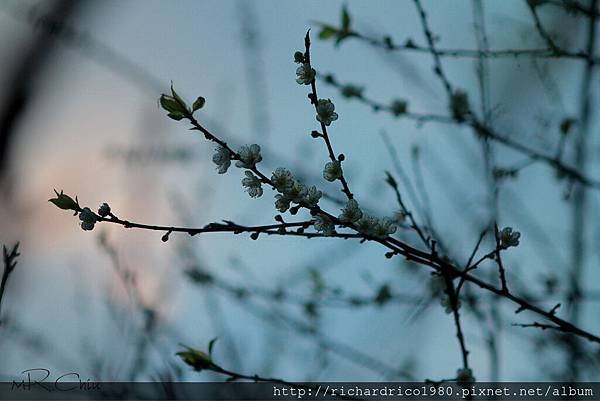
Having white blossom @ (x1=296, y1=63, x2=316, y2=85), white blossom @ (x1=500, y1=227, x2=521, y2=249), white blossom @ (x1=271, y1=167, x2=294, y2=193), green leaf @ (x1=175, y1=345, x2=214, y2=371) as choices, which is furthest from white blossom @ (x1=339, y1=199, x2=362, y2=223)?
green leaf @ (x1=175, y1=345, x2=214, y2=371)

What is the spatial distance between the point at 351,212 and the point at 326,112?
22 centimetres

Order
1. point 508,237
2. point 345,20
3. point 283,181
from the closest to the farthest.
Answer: point 283,181, point 508,237, point 345,20

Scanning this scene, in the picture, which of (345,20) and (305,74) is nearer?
(305,74)

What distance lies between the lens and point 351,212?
1.35m

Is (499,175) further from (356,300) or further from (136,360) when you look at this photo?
(136,360)

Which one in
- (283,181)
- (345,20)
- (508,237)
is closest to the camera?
(283,181)

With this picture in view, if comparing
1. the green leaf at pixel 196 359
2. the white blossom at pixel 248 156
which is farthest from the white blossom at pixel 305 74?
the green leaf at pixel 196 359

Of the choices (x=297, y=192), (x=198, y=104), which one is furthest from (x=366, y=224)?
(x=198, y=104)

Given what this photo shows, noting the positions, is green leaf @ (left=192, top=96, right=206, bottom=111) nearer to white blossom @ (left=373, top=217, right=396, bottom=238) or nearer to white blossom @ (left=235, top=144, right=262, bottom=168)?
white blossom @ (left=235, top=144, right=262, bottom=168)

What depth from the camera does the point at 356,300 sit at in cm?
299

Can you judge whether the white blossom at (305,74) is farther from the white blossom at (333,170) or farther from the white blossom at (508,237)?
the white blossom at (508,237)

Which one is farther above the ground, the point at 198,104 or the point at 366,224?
the point at 198,104

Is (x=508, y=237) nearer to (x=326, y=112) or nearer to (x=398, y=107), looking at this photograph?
(x=326, y=112)

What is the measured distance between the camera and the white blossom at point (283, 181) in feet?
4.34
